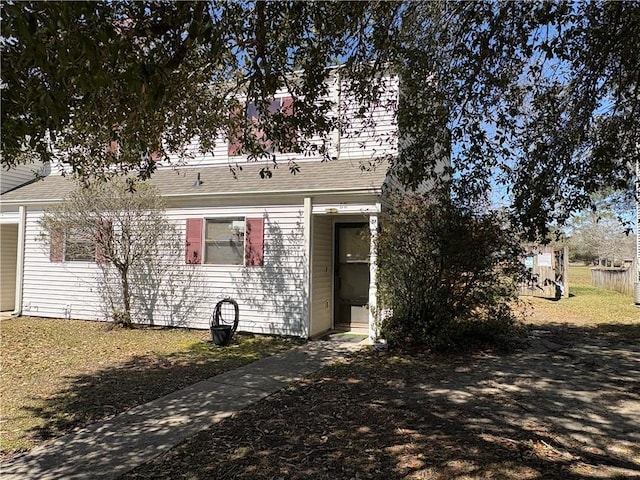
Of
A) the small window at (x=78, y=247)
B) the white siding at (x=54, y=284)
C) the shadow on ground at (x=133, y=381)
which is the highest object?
the small window at (x=78, y=247)

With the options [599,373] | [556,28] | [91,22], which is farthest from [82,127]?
[599,373]

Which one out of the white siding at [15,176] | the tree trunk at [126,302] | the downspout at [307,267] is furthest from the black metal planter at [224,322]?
the white siding at [15,176]

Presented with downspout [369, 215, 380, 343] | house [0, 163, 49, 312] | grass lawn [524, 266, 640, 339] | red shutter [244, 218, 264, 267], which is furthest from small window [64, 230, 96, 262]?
grass lawn [524, 266, 640, 339]

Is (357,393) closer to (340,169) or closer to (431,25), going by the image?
(431,25)

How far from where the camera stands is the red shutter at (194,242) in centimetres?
1046

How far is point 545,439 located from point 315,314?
235 inches

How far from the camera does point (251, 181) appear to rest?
10.5 m

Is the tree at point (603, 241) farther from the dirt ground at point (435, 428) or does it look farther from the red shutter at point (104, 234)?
the red shutter at point (104, 234)

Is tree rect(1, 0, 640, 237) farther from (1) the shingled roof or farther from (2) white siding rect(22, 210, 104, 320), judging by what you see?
(2) white siding rect(22, 210, 104, 320)

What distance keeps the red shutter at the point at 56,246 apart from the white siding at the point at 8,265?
102 inches

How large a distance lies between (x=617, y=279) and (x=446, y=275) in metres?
15.8

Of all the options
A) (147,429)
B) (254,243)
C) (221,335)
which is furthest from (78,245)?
(147,429)

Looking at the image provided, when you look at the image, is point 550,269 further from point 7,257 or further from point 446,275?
point 7,257

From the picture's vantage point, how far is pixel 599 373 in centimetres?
658
